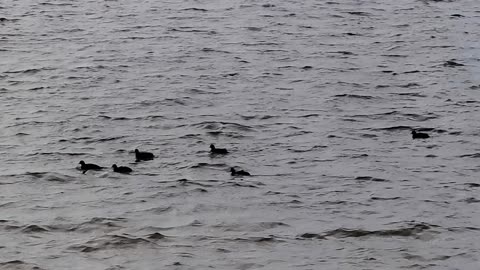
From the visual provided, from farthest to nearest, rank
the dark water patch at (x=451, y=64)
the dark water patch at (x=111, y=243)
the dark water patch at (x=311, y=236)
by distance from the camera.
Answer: the dark water patch at (x=451, y=64), the dark water patch at (x=311, y=236), the dark water patch at (x=111, y=243)

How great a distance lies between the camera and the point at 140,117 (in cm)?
2653

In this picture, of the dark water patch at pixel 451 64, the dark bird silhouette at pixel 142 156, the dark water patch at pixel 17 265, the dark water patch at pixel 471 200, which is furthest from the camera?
the dark water patch at pixel 451 64

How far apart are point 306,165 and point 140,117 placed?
5423mm

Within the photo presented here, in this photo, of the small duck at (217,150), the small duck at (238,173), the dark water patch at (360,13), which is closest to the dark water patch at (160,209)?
the small duck at (238,173)

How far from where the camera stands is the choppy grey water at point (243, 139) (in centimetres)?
1895

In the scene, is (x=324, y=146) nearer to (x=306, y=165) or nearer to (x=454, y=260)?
(x=306, y=165)

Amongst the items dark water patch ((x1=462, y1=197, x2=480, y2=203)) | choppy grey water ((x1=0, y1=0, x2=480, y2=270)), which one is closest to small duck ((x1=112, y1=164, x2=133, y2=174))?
choppy grey water ((x1=0, y1=0, x2=480, y2=270))

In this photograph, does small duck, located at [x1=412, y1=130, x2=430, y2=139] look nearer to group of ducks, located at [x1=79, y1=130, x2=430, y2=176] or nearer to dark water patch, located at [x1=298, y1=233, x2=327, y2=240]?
group of ducks, located at [x1=79, y1=130, x2=430, y2=176]

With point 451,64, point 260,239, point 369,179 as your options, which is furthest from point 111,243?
point 451,64

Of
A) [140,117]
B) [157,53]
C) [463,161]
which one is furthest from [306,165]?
[157,53]

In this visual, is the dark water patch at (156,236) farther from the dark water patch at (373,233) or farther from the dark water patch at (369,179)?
the dark water patch at (369,179)

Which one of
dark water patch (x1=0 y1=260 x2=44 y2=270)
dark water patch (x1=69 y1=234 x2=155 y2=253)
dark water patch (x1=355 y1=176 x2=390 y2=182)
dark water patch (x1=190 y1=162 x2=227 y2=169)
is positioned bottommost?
dark water patch (x1=355 y1=176 x2=390 y2=182)

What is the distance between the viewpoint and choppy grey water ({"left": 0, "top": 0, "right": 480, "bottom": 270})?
18953 millimetres

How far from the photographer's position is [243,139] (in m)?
24.8
